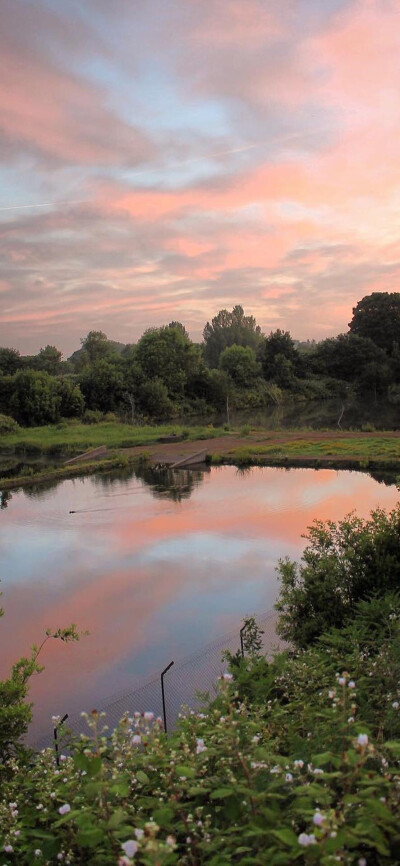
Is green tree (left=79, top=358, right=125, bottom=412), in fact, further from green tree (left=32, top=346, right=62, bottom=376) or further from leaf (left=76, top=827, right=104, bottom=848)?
leaf (left=76, top=827, right=104, bottom=848)

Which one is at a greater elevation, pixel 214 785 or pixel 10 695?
pixel 214 785

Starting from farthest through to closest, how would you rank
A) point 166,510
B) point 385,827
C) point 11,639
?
point 166,510 → point 11,639 → point 385,827

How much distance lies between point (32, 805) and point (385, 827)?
2.11 m

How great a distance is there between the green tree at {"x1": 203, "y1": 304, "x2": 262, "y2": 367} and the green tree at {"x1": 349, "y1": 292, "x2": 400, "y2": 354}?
2211 cm

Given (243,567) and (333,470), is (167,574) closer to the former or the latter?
(243,567)

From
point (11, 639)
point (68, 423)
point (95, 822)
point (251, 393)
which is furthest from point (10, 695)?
point (251, 393)

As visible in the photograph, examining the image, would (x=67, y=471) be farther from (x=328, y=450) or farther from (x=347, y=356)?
(x=347, y=356)

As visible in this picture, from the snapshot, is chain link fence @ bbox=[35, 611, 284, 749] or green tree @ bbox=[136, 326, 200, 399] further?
green tree @ bbox=[136, 326, 200, 399]

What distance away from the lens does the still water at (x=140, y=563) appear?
8.62 metres

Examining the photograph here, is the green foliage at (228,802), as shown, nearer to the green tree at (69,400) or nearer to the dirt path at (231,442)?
the dirt path at (231,442)

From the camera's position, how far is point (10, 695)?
4.55 meters

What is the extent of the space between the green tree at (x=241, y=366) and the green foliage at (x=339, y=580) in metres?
54.1

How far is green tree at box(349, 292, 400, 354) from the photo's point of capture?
6656cm

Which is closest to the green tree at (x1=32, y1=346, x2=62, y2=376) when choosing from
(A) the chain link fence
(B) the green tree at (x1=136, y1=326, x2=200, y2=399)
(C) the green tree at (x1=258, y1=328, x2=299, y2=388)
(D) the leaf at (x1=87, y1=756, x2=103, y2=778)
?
(B) the green tree at (x1=136, y1=326, x2=200, y2=399)
